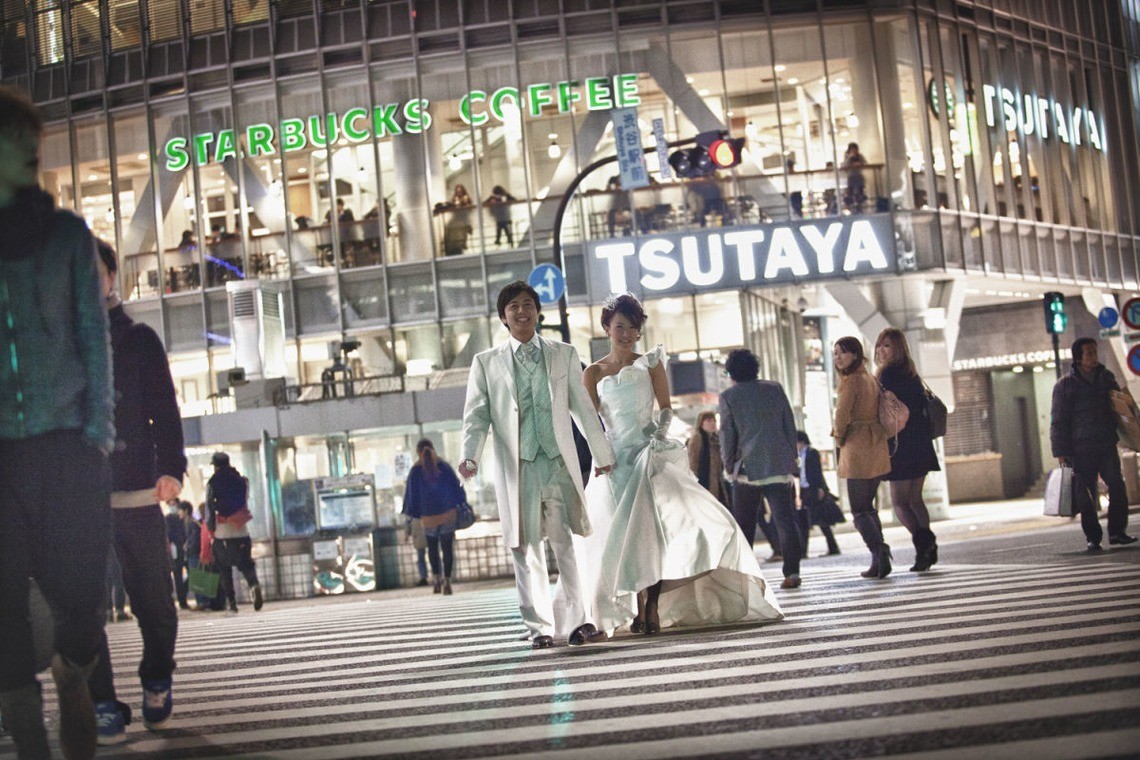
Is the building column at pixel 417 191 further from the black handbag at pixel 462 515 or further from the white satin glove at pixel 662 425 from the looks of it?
the white satin glove at pixel 662 425

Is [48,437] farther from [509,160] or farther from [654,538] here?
[509,160]

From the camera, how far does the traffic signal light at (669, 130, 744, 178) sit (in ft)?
64.7

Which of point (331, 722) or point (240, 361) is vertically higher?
point (240, 361)

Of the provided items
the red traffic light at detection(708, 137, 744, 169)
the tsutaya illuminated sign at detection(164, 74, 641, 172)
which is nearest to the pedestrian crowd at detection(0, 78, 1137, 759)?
the red traffic light at detection(708, 137, 744, 169)

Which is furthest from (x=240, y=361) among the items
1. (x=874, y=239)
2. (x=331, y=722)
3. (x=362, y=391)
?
(x=331, y=722)

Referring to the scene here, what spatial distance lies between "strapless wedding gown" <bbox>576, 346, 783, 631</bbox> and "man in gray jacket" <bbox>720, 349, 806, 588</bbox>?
3096mm

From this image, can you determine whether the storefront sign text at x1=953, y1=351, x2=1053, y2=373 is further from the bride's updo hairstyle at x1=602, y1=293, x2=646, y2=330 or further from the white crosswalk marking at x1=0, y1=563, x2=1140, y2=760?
the bride's updo hairstyle at x1=602, y1=293, x2=646, y2=330

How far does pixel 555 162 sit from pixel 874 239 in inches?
272

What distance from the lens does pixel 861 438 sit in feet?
40.7

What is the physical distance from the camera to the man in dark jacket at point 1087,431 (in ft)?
43.6

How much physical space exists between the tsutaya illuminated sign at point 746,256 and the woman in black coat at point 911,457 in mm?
17874

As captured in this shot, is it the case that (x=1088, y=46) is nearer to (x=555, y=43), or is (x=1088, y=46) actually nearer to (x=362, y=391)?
(x=555, y=43)

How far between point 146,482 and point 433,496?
12844 mm

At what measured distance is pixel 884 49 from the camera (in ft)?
105
